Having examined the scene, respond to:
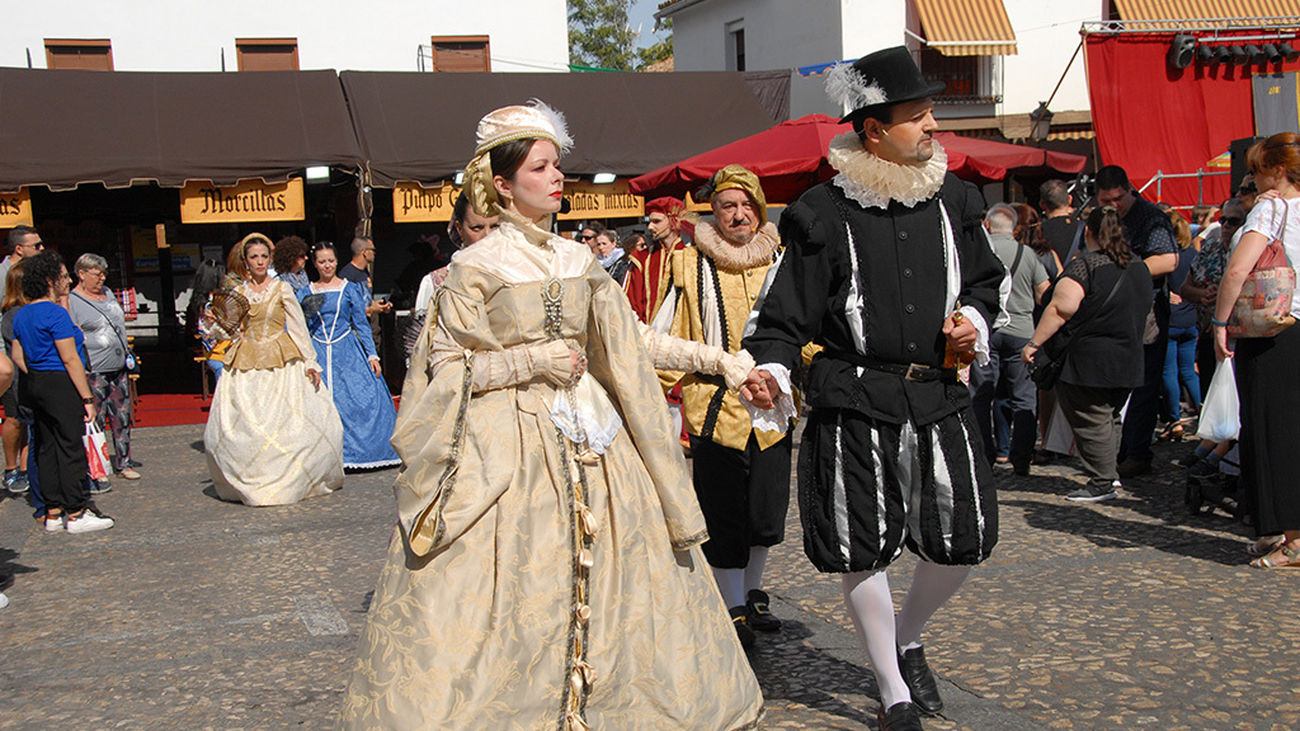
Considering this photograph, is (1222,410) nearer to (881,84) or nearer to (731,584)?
(731,584)

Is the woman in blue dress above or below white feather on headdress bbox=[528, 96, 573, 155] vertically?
below

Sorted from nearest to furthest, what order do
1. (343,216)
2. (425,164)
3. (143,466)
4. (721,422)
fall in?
1. (721,422)
2. (143,466)
3. (425,164)
4. (343,216)

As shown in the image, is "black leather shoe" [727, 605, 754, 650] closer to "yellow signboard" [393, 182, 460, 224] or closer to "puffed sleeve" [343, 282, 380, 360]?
"puffed sleeve" [343, 282, 380, 360]

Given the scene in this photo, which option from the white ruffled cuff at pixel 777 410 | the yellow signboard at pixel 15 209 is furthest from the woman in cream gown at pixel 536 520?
the yellow signboard at pixel 15 209

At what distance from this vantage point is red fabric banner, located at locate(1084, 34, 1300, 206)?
17766 mm

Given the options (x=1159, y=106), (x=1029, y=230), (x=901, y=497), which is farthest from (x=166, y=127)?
(x=1159, y=106)

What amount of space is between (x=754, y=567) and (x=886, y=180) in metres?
1.76

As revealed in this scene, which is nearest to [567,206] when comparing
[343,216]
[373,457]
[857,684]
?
[343,216]

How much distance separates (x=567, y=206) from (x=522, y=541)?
1114 cm

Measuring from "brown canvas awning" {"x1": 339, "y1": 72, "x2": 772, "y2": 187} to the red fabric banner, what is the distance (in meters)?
5.78

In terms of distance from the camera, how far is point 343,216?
1579 centimetres

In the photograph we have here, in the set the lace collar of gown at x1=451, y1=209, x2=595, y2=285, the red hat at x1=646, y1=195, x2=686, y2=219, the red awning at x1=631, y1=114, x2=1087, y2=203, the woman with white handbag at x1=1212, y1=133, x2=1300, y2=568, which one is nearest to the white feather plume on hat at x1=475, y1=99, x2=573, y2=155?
the lace collar of gown at x1=451, y1=209, x2=595, y2=285

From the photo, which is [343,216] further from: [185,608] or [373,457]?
[185,608]

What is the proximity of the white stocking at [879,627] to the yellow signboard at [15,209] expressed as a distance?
1171 cm
